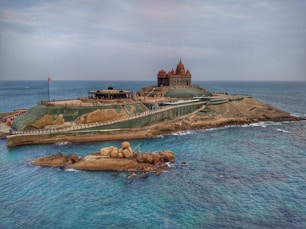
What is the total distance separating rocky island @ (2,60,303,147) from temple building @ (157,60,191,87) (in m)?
6.02

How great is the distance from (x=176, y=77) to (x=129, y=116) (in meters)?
43.2

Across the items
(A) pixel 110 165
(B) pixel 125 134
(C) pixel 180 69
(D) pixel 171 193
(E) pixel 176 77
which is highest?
(C) pixel 180 69

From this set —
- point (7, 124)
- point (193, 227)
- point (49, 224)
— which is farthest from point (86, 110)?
point (193, 227)

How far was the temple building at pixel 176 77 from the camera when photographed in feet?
376

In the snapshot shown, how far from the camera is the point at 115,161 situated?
48500mm

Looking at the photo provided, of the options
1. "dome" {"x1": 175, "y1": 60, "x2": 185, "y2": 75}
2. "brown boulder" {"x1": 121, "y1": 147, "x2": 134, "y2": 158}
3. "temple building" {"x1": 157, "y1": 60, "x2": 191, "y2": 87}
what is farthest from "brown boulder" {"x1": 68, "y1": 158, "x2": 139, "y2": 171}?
"dome" {"x1": 175, "y1": 60, "x2": 185, "y2": 75}

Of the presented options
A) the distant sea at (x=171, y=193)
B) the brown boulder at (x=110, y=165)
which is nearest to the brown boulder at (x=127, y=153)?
the brown boulder at (x=110, y=165)

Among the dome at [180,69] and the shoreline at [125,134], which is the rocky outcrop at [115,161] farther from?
the dome at [180,69]

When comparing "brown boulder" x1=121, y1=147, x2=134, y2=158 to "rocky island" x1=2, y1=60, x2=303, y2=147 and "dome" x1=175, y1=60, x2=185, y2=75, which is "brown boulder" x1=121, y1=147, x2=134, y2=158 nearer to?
"rocky island" x1=2, y1=60, x2=303, y2=147

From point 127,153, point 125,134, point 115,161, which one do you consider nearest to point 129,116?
point 125,134

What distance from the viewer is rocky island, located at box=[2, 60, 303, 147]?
2682 inches

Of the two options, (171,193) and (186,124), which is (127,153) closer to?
(171,193)

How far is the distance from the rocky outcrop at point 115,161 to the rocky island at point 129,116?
54.9 feet

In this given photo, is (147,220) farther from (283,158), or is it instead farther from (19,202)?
(283,158)
